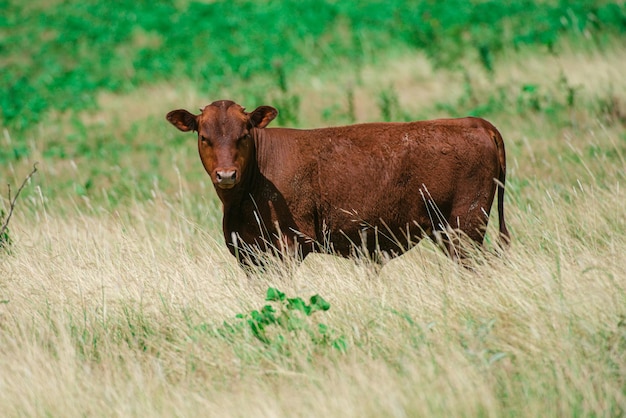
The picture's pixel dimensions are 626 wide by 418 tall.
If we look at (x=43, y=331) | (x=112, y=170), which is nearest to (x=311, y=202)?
(x=43, y=331)

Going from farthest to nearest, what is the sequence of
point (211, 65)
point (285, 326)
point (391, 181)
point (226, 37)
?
point (226, 37)
point (211, 65)
point (391, 181)
point (285, 326)

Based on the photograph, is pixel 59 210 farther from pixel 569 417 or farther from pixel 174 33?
pixel 174 33

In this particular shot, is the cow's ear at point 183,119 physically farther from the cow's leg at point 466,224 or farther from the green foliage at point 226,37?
the green foliage at point 226,37

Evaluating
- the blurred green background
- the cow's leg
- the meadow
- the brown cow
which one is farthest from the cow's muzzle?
the blurred green background

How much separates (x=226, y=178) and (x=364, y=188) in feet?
3.99

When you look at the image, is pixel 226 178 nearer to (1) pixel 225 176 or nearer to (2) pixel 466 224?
(1) pixel 225 176

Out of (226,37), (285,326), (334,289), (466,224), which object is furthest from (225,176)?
(226,37)

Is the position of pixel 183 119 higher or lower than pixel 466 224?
higher

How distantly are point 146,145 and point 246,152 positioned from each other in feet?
22.3

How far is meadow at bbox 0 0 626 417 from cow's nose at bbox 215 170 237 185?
2.56ft

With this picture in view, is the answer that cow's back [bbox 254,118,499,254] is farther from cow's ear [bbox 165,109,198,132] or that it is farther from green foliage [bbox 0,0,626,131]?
green foliage [bbox 0,0,626,131]

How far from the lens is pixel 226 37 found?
19.9 m

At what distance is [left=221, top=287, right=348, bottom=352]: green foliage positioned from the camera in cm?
486

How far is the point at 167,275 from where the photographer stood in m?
6.04
